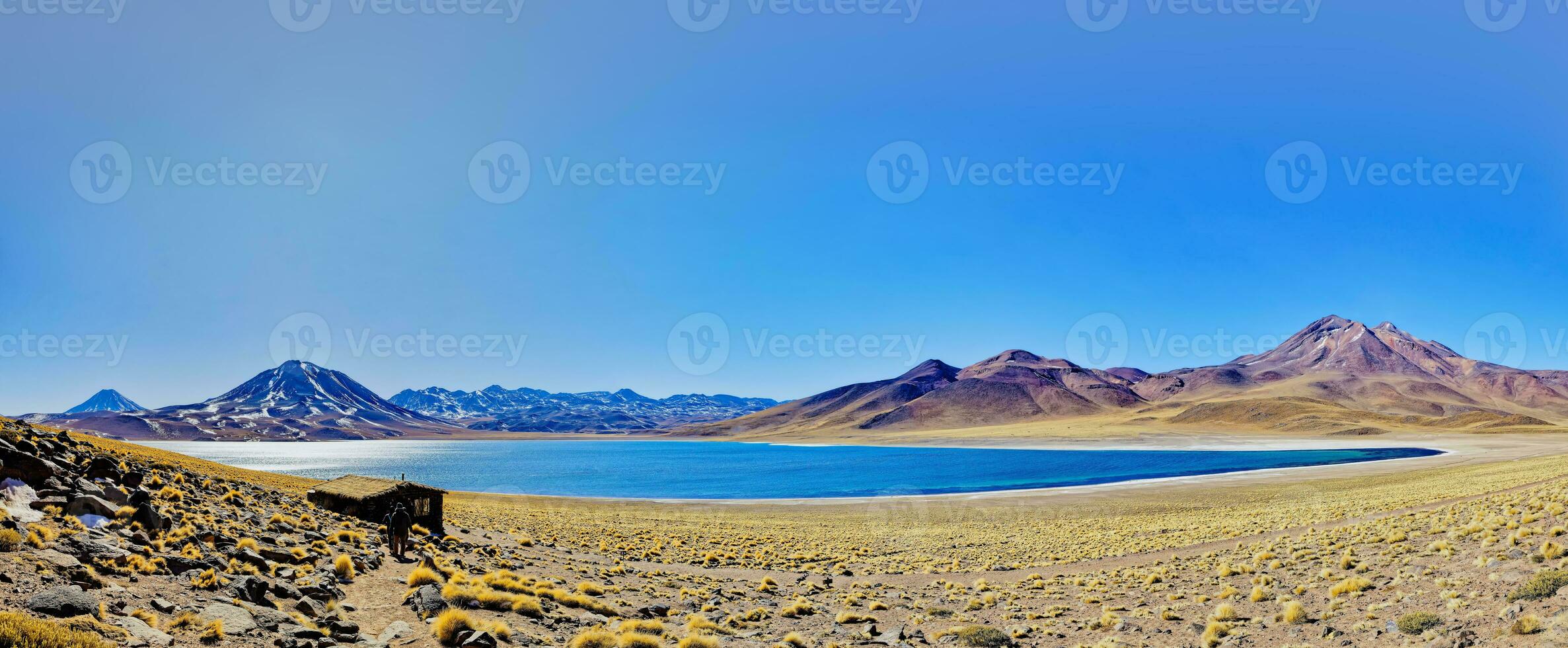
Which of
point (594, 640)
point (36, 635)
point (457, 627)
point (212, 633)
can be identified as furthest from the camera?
point (594, 640)

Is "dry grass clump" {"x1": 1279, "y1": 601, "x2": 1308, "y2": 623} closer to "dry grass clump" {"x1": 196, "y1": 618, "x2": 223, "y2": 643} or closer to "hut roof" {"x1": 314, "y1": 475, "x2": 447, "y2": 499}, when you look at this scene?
"dry grass clump" {"x1": 196, "y1": 618, "x2": 223, "y2": 643}

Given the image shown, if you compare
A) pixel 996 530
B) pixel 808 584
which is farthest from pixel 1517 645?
pixel 996 530

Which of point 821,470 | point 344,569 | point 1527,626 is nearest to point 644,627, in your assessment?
point 344,569

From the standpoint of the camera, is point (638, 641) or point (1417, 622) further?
point (638, 641)

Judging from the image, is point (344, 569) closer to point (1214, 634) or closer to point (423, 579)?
point (423, 579)

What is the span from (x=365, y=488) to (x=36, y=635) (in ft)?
70.3

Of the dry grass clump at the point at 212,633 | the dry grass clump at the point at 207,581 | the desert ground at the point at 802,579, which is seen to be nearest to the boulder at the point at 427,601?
the desert ground at the point at 802,579

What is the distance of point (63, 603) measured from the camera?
8461 millimetres

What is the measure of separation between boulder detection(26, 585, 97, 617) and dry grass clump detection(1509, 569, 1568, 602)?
20.7m

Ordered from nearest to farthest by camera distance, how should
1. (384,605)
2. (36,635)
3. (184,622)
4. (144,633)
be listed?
(36,635) < (144,633) < (184,622) < (384,605)

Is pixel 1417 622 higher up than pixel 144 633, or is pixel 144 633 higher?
pixel 144 633

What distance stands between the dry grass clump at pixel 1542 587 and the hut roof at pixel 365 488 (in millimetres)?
28656

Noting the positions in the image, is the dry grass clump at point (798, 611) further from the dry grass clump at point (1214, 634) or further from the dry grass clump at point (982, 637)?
the dry grass clump at point (1214, 634)

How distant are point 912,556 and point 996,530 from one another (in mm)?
8957
